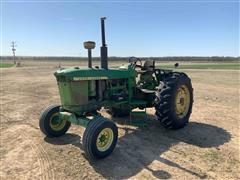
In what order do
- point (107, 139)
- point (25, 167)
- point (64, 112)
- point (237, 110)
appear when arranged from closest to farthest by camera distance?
point (25, 167)
point (107, 139)
point (64, 112)
point (237, 110)

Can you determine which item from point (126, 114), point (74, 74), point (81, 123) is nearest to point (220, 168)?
point (81, 123)

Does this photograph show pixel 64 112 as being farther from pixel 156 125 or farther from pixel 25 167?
pixel 156 125

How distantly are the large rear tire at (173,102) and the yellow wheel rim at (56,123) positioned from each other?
2401 millimetres

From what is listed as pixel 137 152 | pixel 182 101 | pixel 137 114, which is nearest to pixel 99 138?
pixel 137 152

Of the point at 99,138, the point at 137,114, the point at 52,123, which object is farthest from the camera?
the point at 137,114

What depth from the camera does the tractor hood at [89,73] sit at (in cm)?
564

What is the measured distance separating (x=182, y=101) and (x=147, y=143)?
6.21 ft

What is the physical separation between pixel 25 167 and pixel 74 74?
203cm

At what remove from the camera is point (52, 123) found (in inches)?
267

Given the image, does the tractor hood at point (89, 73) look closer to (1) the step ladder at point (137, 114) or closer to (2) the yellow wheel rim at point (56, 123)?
(1) the step ladder at point (137, 114)

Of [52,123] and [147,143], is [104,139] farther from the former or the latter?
[52,123]

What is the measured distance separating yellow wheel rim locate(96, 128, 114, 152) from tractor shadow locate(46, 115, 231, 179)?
236 mm

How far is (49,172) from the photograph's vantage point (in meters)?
4.94

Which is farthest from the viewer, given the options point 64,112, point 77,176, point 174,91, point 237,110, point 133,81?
point 237,110
